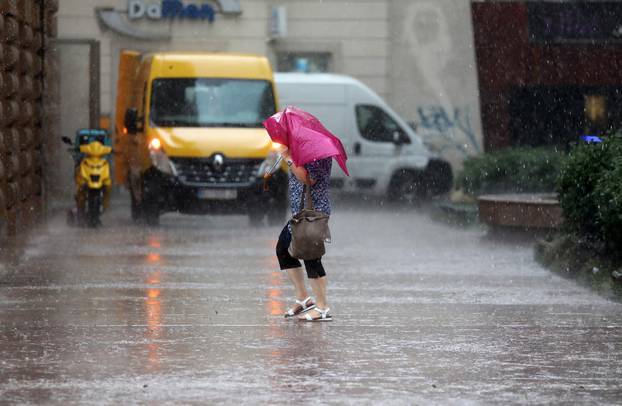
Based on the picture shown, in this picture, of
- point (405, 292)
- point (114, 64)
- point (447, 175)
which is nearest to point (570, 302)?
point (405, 292)

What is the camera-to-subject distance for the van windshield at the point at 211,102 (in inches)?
920

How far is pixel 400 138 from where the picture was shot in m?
28.5

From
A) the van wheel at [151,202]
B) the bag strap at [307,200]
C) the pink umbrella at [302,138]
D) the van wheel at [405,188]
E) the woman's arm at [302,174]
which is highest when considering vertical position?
the pink umbrella at [302,138]

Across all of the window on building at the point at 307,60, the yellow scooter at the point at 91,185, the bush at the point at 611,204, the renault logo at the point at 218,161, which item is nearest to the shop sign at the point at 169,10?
the window on building at the point at 307,60

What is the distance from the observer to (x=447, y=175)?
28.9 metres

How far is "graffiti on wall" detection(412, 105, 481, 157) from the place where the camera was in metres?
33.8

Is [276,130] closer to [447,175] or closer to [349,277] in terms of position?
[349,277]

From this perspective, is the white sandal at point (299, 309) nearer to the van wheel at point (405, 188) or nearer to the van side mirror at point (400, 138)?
the van wheel at point (405, 188)

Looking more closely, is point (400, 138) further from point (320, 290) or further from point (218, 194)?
point (320, 290)

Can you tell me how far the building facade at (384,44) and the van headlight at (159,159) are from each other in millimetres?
10653

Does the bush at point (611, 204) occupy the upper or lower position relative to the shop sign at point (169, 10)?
lower

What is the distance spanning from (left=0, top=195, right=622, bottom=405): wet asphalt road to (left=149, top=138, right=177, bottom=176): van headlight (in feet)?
14.1

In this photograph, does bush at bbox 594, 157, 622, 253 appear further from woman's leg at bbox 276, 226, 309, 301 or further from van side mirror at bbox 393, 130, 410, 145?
van side mirror at bbox 393, 130, 410, 145

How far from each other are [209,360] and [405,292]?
Result: 447 centimetres
